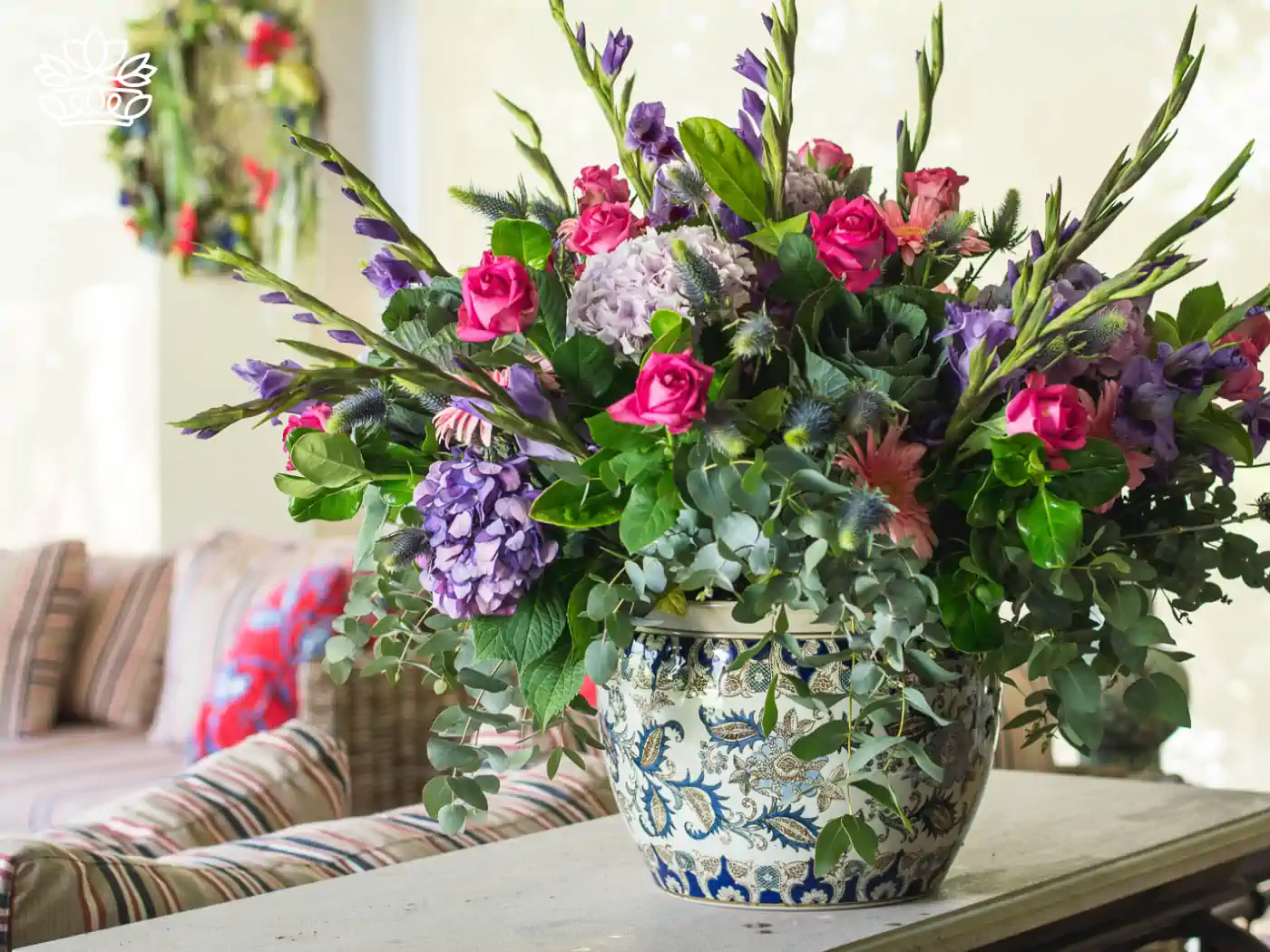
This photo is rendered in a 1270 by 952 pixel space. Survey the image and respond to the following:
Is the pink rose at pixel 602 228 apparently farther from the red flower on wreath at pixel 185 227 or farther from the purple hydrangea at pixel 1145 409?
the red flower on wreath at pixel 185 227

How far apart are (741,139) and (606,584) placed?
27 cm

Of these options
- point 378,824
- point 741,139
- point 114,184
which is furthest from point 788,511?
point 114,184

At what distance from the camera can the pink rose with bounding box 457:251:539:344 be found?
723 millimetres

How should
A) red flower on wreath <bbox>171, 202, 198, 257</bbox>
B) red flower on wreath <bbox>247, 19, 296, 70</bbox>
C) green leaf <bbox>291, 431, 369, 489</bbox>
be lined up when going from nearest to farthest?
green leaf <bbox>291, 431, 369, 489</bbox> < red flower on wreath <bbox>171, 202, 198, 257</bbox> < red flower on wreath <bbox>247, 19, 296, 70</bbox>

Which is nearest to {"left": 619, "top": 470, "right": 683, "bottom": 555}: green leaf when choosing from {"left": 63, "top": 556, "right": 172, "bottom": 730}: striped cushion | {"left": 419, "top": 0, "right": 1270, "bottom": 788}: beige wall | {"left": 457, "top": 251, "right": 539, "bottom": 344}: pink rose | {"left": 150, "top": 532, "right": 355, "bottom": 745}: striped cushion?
{"left": 457, "top": 251, "right": 539, "bottom": 344}: pink rose

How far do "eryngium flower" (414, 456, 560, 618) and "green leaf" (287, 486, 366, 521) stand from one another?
8 centimetres

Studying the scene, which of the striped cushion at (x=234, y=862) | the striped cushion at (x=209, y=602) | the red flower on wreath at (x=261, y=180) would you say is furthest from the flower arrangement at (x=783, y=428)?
the red flower on wreath at (x=261, y=180)

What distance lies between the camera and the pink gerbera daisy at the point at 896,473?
2.46ft

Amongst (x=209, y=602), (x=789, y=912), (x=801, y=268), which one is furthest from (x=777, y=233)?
(x=209, y=602)

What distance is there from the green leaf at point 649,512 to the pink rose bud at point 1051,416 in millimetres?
165

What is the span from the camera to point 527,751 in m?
0.90

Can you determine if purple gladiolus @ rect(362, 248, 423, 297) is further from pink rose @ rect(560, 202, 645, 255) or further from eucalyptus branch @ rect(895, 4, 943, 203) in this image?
eucalyptus branch @ rect(895, 4, 943, 203)

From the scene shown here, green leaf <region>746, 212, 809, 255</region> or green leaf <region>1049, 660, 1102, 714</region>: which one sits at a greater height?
green leaf <region>746, 212, 809, 255</region>

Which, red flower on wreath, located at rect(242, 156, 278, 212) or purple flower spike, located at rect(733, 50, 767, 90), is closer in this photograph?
purple flower spike, located at rect(733, 50, 767, 90)
